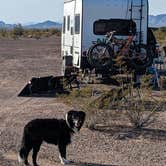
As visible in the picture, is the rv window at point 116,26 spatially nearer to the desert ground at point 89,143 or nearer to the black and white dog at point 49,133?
the desert ground at point 89,143

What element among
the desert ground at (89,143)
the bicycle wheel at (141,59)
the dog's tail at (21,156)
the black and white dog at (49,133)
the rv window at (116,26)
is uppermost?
the rv window at (116,26)

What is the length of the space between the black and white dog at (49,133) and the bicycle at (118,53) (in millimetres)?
8437

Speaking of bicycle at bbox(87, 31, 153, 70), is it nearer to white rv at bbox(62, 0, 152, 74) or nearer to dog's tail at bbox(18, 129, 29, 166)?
white rv at bbox(62, 0, 152, 74)

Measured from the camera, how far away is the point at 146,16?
1872 cm

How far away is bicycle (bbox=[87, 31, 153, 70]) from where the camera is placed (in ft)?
58.0

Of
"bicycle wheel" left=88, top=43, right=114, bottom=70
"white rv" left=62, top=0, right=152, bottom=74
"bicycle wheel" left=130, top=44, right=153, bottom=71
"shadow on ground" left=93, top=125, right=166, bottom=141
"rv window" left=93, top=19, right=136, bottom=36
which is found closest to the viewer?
"shadow on ground" left=93, top=125, right=166, bottom=141

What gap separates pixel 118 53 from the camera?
1800 cm

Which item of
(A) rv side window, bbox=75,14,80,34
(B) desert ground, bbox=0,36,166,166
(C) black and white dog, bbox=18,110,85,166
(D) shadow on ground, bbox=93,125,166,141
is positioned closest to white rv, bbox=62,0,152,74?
(A) rv side window, bbox=75,14,80,34

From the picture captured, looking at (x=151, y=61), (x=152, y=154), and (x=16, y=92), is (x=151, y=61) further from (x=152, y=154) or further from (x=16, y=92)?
(x=152, y=154)

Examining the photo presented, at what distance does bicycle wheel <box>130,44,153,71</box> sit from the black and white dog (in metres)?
8.95

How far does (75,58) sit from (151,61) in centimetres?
234

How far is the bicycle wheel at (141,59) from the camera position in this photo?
1798 centimetres

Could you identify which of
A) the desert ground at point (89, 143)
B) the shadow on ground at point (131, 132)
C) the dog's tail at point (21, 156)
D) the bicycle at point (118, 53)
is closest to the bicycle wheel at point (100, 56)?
the bicycle at point (118, 53)

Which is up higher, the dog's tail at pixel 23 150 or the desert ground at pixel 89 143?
the dog's tail at pixel 23 150
